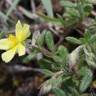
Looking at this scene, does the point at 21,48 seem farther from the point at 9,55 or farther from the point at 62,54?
the point at 62,54

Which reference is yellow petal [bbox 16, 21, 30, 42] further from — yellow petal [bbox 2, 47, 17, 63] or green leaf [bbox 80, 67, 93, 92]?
green leaf [bbox 80, 67, 93, 92]

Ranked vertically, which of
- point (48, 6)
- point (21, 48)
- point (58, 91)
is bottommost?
point (58, 91)

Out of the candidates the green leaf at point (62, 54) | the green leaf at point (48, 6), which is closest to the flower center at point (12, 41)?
the green leaf at point (62, 54)

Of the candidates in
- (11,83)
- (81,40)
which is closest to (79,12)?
(81,40)

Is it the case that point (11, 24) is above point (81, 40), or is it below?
below

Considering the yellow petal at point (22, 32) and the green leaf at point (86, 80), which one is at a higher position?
the yellow petal at point (22, 32)

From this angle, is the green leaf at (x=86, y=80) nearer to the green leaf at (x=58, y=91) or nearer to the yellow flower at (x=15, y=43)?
the green leaf at (x=58, y=91)

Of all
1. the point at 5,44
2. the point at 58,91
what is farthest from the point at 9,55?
the point at 58,91

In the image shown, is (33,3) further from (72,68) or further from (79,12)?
(72,68)
